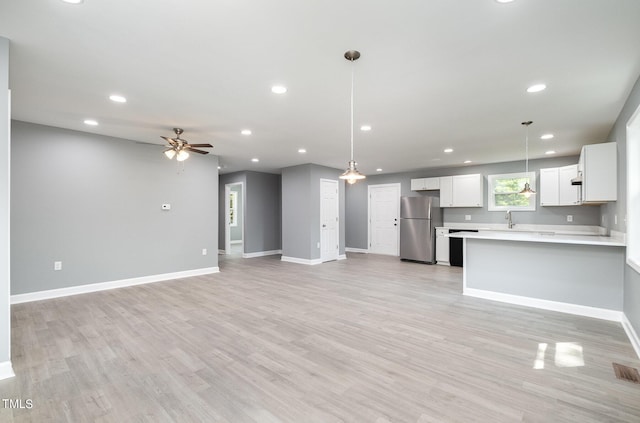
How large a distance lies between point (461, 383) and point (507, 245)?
2.86 meters

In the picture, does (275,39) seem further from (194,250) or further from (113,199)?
(194,250)

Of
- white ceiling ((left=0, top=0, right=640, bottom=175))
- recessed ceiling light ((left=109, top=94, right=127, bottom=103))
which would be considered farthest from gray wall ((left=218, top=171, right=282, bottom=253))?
recessed ceiling light ((left=109, top=94, right=127, bottom=103))

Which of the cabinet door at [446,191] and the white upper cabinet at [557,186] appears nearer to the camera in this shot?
the white upper cabinet at [557,186]

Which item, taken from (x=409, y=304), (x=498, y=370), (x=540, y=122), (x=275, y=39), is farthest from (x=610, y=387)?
(x=275, y=39)

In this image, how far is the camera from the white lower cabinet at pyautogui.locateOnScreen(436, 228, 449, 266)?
24.4 ft

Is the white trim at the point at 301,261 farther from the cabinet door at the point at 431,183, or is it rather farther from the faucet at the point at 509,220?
the faucet at the point at 509,220

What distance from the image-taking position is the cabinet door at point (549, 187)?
6.13 metres

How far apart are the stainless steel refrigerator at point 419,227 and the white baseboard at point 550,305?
2948 mm

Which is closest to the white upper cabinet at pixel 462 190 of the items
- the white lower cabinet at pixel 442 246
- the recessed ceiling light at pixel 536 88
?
the white lower cabinet at pixel 442 246

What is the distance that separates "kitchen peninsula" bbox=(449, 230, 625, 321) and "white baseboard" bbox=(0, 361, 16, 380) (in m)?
5.36

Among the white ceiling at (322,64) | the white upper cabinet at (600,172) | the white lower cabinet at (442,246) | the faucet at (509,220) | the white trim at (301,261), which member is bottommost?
the white trim at (301,261)

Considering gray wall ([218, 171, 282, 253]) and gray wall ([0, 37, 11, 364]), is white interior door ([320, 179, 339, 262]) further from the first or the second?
gray wall ([0, 37, 11, 364])

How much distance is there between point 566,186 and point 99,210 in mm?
8938

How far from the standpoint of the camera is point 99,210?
16.3 feet
